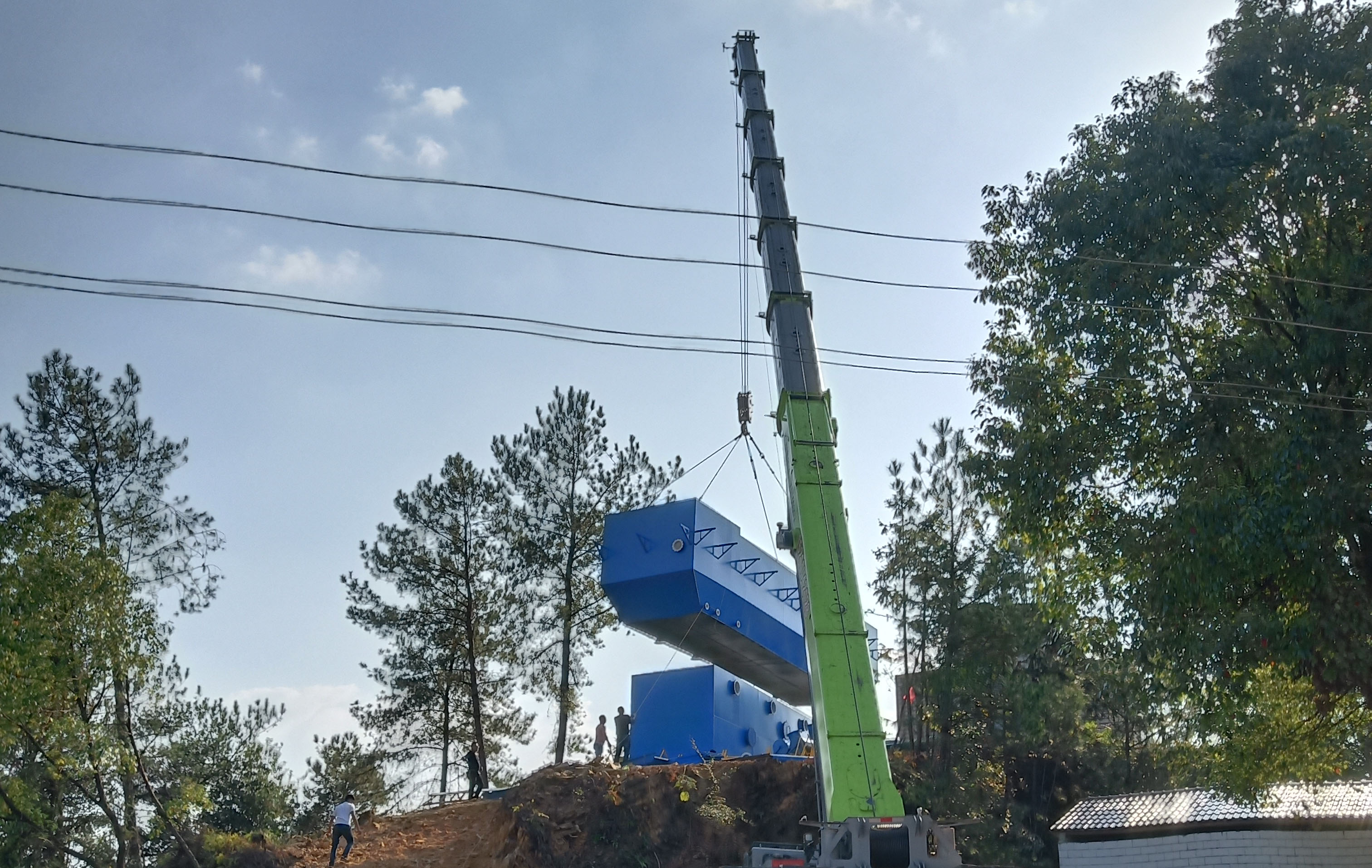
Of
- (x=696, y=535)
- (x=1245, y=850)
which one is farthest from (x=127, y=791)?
(x=1245, y=850)

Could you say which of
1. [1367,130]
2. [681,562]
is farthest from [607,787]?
[1367,130]

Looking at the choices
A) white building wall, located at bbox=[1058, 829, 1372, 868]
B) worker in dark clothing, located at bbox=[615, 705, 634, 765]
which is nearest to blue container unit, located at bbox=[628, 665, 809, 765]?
worker in dark clothing, located at bbox=[615, 705, 634, 765]

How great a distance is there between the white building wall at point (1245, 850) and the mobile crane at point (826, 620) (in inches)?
430

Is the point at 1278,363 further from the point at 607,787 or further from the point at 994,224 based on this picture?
the point at 607,787

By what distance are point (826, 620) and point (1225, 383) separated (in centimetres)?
658

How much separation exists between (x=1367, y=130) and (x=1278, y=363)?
10.7ft

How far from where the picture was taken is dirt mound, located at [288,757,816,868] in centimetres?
2395

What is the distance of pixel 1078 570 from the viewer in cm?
1767

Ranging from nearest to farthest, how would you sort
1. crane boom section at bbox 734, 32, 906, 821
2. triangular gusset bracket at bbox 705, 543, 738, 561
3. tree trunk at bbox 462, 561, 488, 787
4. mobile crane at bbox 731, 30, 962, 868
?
mobile crane at bbox 731, 30, 962, 868, crane boom section at bbox 734, 32, 906, 821, triangular gusset bracket at bbox 705, 543, 738, 561, tree trunk at bbox 462, 561, 488, 787

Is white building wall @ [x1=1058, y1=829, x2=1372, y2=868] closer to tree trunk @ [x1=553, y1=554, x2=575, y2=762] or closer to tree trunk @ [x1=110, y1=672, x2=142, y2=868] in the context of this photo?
tree trunk @ [x1=553, y1=554, x2=575, y2=762]

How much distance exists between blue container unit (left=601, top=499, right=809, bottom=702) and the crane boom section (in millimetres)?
8804

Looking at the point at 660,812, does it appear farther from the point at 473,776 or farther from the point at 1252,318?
the point at 1252,318

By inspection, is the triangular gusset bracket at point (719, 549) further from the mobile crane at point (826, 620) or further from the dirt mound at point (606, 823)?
the mobile crane at point (826, 620)

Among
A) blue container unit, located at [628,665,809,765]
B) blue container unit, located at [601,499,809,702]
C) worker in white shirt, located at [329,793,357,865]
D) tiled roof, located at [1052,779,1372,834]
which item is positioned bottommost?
tiled roof, located at [1052,779,1372,834]
